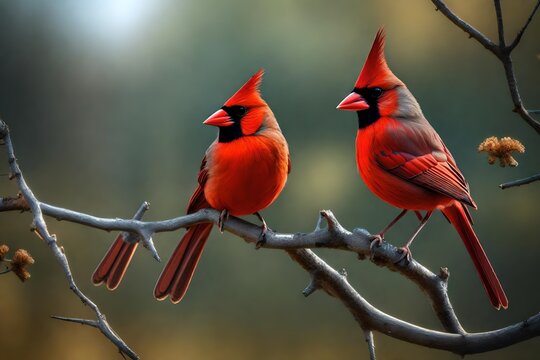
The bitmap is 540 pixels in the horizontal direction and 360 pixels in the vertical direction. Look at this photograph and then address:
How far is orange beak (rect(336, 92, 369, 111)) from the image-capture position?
1.57m

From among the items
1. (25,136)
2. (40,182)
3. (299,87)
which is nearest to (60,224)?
(40,182)

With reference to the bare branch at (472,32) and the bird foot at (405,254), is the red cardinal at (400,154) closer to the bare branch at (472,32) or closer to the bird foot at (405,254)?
the bird foot at (405,254)

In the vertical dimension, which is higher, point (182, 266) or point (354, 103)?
point (354, 103)

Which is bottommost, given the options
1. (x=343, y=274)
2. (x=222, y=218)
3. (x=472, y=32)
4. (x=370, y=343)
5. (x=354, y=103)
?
(x=370, y=343)

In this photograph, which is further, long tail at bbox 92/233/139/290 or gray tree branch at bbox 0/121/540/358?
long tail at bbox 92/233/139/290

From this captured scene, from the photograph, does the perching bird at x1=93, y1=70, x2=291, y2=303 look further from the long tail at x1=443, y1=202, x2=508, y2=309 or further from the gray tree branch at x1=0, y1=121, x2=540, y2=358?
the long tail at x1=443, y1=202, x2=508, y2=309

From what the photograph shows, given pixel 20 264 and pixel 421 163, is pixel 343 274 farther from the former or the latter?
pixel 20 264

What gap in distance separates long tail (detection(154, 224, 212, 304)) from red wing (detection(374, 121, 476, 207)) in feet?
1.73

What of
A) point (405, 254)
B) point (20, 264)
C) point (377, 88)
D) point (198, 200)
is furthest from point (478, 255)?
point (20, 264)

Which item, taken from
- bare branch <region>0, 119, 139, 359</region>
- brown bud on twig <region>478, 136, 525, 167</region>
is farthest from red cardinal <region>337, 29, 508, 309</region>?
bare branch <region>0, 119, 139, 359</region>

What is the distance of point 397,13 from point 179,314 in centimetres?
145

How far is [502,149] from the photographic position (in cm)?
147

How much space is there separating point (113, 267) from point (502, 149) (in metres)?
0.97

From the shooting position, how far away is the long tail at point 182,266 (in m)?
1.86
